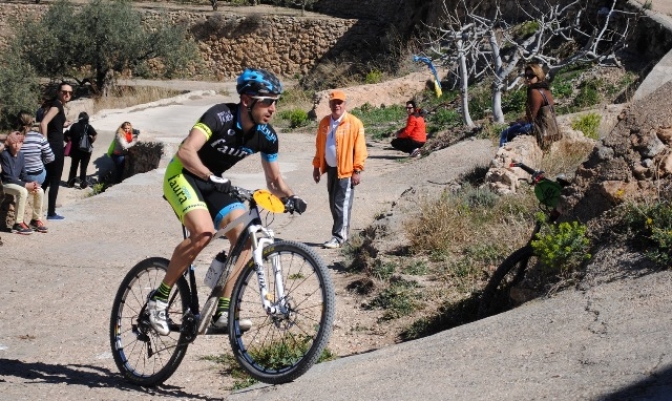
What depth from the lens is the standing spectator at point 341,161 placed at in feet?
32.0

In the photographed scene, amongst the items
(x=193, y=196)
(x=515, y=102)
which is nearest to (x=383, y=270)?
(x=193, y=196)

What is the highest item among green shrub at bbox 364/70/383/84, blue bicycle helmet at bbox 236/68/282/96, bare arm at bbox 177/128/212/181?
blue bicycle helmet at bbox 236/68/282/96

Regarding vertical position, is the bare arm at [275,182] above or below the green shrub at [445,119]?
above

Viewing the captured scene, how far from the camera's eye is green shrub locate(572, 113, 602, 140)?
12.2 m

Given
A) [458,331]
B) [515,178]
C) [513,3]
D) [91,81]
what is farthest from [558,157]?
[91,81]

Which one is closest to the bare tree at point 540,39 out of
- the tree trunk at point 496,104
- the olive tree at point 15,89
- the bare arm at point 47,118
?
the tree trunk at point 496,104

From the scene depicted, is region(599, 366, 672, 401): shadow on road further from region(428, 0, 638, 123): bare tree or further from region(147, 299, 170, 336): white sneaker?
region(428, 0, 638, 123): bare tree

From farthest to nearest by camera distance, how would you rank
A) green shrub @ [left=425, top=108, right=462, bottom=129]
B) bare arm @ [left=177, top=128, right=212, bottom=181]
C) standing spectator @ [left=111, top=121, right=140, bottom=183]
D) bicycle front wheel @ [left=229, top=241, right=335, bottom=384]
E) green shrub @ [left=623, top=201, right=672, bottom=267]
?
green shrub @ [left=425, top=108, right=462, bottom=129], standing spectator @ [left=111, top=121, right=140, bottom=183], green shrub @ [left=623, top=201, right=672, bottom=267], bare arm @ [left=177, top=128, right=212, bottom=181], bicycle front wheel @ [left=229, top=241, right=335, bottom=384]

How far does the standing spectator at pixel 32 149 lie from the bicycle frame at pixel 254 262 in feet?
20.2

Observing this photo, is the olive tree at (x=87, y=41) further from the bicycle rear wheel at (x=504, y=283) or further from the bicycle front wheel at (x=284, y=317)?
the bicycle front wheel at (x=284, y=317)

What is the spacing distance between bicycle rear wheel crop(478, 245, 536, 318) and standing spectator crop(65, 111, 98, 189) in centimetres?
1135

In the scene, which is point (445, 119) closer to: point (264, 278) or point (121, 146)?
point (121, 146)

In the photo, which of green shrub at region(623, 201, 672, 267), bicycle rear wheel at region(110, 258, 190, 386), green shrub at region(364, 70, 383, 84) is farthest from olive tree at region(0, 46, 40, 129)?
green shrub at region(623, 201, 672, 267)

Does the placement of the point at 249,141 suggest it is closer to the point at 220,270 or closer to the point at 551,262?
the point at 220,270
